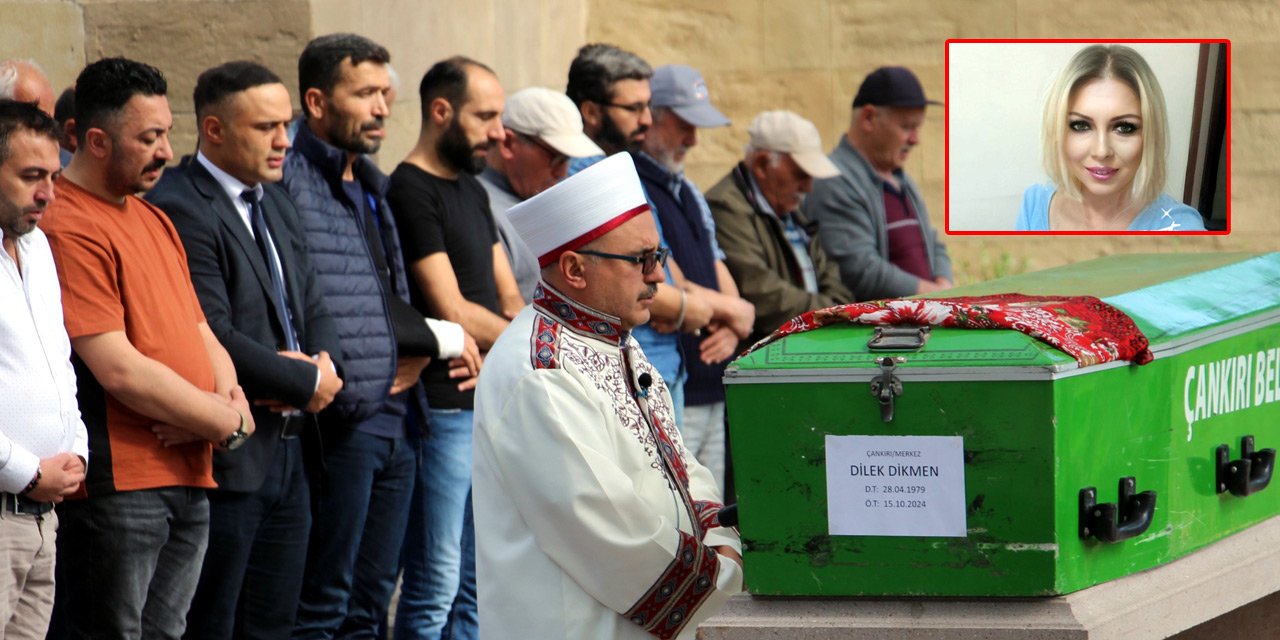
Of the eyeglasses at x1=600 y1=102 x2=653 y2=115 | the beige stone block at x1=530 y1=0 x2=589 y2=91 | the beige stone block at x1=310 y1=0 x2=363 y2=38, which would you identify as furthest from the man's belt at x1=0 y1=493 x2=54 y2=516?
the beige stone block at x1=530 y1=0 x2=589 y2=91

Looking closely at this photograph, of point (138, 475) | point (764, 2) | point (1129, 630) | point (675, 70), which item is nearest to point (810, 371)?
point (1129, 630)

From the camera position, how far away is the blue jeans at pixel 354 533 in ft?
19.2

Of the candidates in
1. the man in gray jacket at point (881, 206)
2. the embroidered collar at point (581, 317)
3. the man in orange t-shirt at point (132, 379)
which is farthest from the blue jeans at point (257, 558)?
the man in gray jacket at point (881, 206)

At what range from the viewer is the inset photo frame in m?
3.88

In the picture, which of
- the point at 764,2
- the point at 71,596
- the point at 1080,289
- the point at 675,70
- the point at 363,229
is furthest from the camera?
the point at 764,2

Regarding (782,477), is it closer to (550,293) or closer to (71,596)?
(550,293)

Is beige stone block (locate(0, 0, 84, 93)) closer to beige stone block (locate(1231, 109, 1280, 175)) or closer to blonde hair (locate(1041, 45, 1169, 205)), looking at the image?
blonde hair (locate(1041, 45, 1169, 205))

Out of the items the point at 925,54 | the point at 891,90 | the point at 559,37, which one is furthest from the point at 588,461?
the point at 925,54

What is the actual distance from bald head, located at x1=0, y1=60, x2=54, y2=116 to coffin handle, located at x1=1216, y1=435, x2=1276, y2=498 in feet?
11.1

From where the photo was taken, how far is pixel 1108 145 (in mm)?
A: 3854

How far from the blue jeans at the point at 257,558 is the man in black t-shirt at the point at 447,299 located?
0.63 m

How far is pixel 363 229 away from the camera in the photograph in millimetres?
6059

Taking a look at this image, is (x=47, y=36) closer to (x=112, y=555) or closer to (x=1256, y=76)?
(x=112, y=555)

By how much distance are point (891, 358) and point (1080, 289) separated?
2.76 feet
